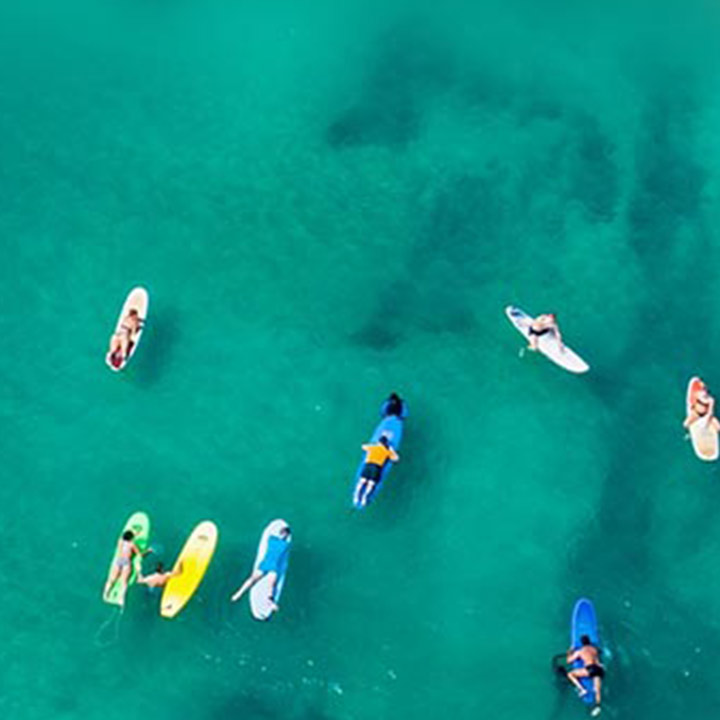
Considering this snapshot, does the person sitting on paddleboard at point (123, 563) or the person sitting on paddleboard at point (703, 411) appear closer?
the person sitting on paddleboard at point (123, 563)

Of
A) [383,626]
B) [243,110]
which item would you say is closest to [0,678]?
[383,626]

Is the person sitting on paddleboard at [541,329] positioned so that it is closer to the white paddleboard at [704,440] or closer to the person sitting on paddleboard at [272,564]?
the white paddleboard at [704,440]

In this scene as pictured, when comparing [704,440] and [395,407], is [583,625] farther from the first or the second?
[395,407]

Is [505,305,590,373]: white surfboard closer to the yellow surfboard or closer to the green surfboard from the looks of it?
the yellow surfboard

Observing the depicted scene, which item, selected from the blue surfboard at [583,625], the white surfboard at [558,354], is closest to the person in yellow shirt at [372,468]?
the white surfboard at [558,354]

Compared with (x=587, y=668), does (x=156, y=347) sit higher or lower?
higher

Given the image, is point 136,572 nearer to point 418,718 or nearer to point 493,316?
point 418,718

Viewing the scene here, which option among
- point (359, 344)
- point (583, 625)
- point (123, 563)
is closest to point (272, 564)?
point (123, 563)
